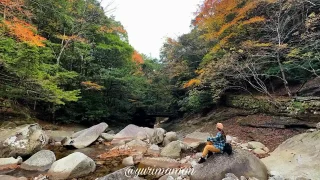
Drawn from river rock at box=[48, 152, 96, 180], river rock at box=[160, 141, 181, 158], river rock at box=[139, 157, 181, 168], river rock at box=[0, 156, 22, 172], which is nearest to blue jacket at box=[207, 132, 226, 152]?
river rock at box=[139, 157, 181, 168]

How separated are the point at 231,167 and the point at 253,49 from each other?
826cm

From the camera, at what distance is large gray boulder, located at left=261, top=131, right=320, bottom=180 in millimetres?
5337

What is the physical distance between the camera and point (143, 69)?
30750 millimetres

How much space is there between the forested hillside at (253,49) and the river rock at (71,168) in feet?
28.2

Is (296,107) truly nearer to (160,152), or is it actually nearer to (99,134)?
(160,152)

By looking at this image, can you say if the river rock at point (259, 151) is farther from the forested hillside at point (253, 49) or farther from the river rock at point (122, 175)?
the river rock at point (122, 175)

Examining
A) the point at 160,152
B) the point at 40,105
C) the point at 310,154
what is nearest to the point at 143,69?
the point at 40,105

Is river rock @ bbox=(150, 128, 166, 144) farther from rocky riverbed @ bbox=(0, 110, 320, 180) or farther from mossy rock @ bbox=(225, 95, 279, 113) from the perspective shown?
mossy rock @ bbox=(225, 95, 279, 113)

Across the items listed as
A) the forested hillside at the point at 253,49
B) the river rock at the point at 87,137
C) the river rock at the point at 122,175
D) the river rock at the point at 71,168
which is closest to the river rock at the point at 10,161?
the river rock at the point at 71,168

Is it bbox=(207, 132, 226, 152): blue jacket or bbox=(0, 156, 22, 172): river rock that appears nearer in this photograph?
bbox=(207, 132, 226, 152): blue jacket

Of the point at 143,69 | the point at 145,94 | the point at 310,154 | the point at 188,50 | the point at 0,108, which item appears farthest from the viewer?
the point at 143,69

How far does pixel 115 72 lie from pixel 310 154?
46.3 ft

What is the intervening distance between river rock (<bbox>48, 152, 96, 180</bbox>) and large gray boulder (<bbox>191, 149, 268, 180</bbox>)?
3.47 metres

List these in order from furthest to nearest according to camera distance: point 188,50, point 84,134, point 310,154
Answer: point 188,50 → point 84,134 → point 310,154
